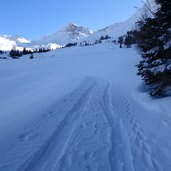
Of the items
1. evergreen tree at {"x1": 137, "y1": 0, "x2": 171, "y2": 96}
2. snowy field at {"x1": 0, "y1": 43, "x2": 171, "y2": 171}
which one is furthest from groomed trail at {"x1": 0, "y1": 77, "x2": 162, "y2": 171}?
evergreen tree at {"x1": 137, "y1": 0, "x2": 171, "y2": 96}

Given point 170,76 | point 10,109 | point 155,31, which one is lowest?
point 10,109

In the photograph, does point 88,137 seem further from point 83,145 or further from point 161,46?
point 161,46

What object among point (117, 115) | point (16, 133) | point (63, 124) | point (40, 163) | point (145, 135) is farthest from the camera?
point (117, 115)

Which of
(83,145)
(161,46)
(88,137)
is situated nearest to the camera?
(83,145)

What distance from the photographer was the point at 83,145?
7.21 m

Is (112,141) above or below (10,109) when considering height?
above

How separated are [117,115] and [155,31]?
4.67 metres

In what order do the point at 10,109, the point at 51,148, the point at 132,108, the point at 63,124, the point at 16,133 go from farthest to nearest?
the point at 10,109 → the point at 132,108 → the point at 63,124 → the point at 16,133 → the point at 51,148

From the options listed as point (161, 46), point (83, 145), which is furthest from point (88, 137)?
point (161, 46)

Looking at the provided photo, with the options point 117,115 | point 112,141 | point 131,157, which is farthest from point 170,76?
point 131,157

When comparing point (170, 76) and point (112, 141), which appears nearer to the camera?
point (112, 141)

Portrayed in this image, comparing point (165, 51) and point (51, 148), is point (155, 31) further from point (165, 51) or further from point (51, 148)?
point (51, 148)

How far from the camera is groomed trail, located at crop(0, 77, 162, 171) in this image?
19.5 feet

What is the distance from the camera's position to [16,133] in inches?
345
